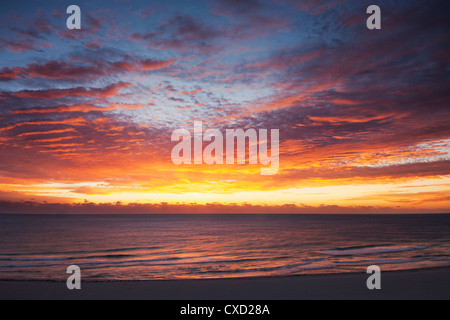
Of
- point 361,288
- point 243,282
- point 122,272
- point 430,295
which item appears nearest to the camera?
point 430,295

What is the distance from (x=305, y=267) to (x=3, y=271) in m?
22.0

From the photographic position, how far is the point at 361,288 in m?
13.4

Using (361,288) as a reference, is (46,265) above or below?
below

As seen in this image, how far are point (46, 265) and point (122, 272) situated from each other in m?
8.04

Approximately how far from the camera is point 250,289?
13.4 m

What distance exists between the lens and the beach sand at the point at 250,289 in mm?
12180

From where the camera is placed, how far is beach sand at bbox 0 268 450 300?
480 inches

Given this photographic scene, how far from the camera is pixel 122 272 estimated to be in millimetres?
20531
